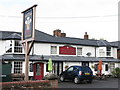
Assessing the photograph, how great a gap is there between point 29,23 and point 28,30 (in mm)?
471

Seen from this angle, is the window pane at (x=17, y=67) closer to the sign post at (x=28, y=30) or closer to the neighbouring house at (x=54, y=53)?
the neighbouring house at (x=54, y=53)

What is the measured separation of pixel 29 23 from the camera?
15.4 meters

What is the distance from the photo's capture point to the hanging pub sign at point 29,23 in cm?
1493

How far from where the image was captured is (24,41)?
15945 mm

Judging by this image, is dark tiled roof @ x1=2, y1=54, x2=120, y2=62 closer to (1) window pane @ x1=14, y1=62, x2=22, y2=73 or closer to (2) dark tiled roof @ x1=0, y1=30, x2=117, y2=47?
(1) window pane @ x1=14, y1=62, x2=22, y2=73

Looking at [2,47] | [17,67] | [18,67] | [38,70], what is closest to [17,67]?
[17,67]

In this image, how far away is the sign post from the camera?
14.9 meters

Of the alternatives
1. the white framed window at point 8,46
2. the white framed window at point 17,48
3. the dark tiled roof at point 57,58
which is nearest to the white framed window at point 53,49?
the dark tiled roof at point 57,58

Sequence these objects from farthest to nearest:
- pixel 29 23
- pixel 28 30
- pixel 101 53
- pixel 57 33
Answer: pixel 101 53 < pixel 57 33 < pixel 28 30 < pixel 29 23

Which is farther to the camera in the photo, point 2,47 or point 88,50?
point 88,50

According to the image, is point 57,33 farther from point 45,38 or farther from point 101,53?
point 101,53

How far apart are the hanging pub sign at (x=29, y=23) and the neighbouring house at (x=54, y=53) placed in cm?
984

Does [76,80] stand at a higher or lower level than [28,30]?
lower

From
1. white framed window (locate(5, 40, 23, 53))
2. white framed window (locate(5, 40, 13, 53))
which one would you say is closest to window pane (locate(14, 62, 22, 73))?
white framed window (locate(5, 40, 23, 53))
